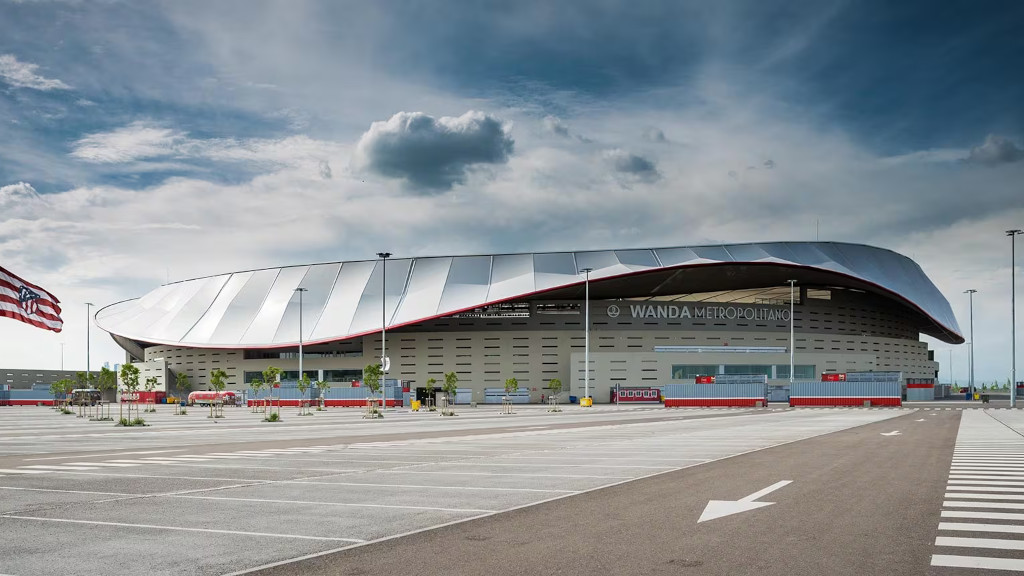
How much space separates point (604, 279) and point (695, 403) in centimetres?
1622

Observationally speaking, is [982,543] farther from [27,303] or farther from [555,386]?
[555,386]

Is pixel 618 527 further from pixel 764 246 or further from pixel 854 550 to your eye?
pixel 764 246

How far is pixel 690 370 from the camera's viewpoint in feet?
296

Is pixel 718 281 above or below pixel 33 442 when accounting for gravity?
above

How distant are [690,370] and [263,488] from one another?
261ft

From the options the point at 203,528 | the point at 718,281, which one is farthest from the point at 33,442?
the point at 718,281

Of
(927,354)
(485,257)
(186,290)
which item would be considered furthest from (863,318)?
(186,290)

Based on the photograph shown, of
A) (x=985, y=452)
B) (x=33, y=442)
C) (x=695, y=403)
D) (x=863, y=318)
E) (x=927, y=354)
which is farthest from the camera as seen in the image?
(x=927, y=354)

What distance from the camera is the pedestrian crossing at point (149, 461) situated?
1764 centimetres

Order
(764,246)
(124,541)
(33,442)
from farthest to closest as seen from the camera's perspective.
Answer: (764,246), (33,442), (124,541)

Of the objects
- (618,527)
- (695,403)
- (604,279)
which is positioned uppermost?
(604,279)

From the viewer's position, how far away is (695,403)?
242ft

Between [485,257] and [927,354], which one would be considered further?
[927,354]

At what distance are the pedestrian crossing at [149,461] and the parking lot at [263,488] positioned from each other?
0.05 metres
